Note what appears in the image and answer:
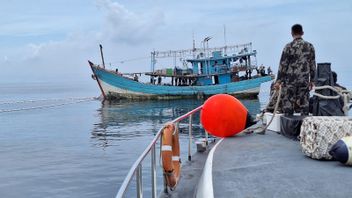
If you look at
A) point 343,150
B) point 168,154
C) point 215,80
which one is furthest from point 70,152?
point 215,80

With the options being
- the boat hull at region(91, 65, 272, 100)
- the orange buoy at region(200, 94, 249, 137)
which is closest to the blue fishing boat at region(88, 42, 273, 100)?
the boat hull at region(91, 65, 272, 100)

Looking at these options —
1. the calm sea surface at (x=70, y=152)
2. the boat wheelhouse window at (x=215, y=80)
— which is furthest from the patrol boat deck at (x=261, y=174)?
the boat wheelhouse window at (x=215, y=80)

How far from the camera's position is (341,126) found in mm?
5121

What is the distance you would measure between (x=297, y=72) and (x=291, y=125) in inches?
33.2

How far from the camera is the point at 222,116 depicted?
7.73 metres

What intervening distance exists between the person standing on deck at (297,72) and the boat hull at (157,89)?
42.7 meters

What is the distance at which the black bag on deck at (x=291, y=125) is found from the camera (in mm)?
6848

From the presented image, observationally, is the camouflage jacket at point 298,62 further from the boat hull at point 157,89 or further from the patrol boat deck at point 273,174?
the boat hull at point 157,89

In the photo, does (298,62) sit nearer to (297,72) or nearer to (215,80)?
(297,72)

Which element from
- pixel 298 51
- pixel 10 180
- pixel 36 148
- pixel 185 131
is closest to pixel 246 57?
pixel 185 131

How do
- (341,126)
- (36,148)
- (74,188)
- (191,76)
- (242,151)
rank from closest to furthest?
1. (341,126)
2. (242,151)
3. (74,188)
4. (36,148)
5. (191,76)

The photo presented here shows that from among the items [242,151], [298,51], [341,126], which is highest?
[298,51]

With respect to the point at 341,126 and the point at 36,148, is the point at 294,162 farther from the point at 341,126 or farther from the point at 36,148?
the point at 36,148

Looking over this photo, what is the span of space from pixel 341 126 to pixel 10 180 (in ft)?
35.7
